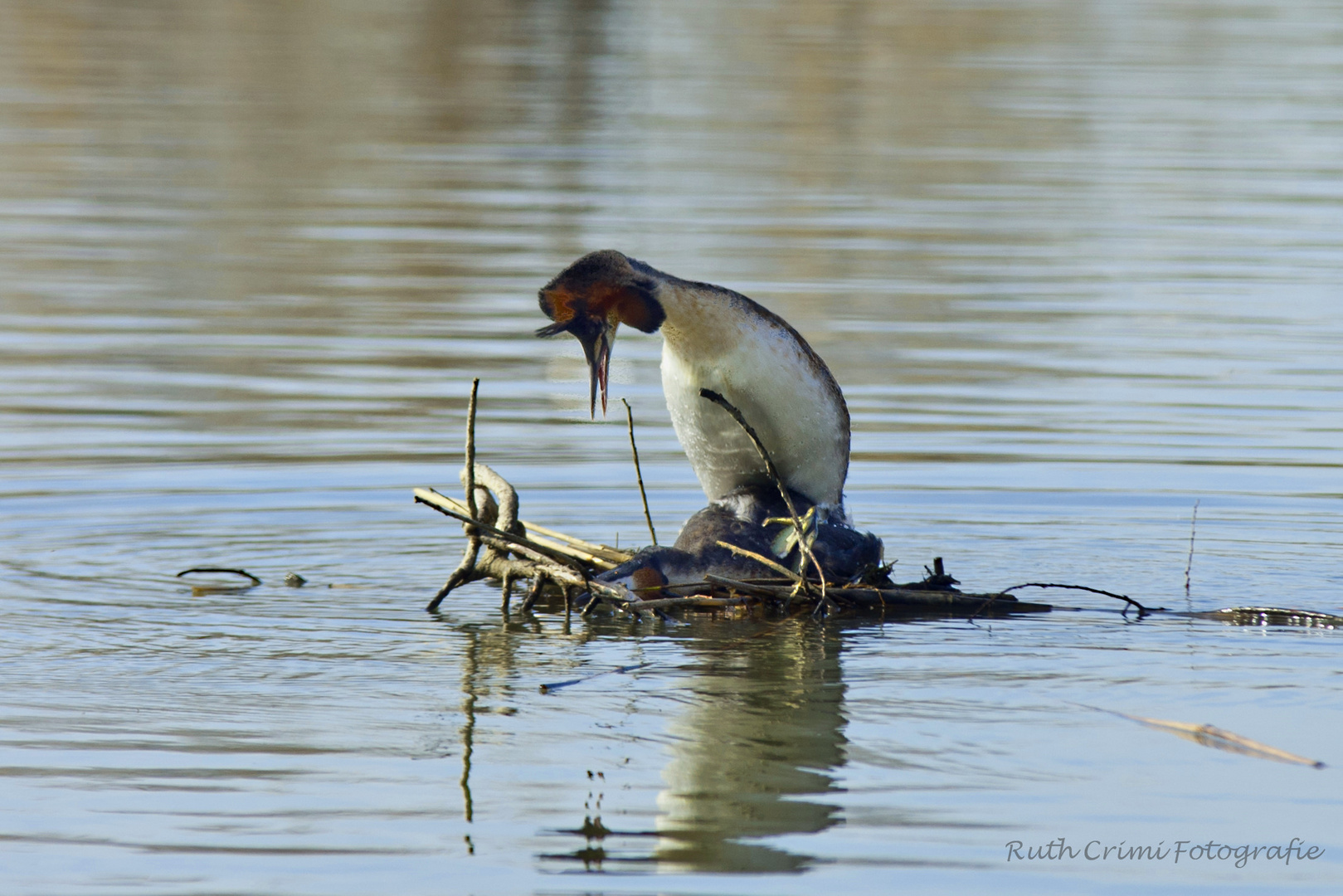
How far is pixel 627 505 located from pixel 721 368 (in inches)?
84.0

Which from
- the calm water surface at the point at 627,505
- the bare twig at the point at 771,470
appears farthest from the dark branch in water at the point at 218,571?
the bare twig at the point at 771,470

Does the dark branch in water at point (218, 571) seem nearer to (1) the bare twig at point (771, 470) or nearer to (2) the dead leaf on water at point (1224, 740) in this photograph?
(1) the bare twig at point (771, 470)

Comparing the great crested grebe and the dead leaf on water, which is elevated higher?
the great crested grebe

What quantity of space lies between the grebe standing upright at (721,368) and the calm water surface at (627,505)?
594 millimetres

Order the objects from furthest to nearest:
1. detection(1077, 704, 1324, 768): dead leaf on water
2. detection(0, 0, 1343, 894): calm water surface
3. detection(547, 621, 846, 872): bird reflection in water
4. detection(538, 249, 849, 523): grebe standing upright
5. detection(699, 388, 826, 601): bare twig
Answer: detection(699, 388, 826, 601): bare twig < detection(538, 249, 849, 523): grebe standing upright < detection(1077, 704, 1324, 768): dead leaf on water < detection(0, 0, 1343, 894): calm water surface < detection(547, 621, 846, 872): bird reflection in water

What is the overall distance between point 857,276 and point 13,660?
32.6 feet

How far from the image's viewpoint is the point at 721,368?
6664 mm

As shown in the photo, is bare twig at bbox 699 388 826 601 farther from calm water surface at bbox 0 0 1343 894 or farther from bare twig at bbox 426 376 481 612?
bare twig at bbox 426 376 481 612

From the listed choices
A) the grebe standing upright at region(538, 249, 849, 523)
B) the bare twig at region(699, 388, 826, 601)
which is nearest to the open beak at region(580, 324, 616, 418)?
the grebe standing upright at region(538, 249, 849, 523)

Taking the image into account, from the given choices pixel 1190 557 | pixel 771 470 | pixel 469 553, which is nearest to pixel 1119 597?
pixel 1190 557

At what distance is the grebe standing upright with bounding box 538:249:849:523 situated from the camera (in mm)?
6488

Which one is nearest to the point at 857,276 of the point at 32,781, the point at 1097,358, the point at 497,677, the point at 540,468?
the point at 1097,358

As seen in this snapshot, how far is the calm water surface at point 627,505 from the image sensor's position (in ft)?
16.0

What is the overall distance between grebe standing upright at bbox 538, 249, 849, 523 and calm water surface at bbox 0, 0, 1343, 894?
1.95 ft
